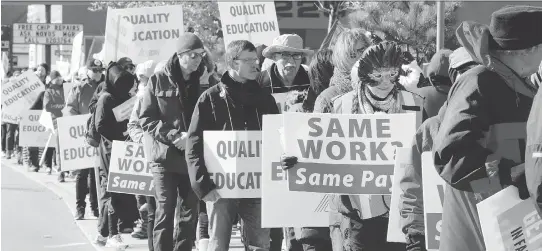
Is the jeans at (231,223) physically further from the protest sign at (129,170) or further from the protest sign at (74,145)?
the protest sign at (74,145)

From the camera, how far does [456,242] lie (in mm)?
4449

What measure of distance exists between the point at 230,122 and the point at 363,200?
58.4 inches

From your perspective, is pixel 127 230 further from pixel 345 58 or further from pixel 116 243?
pixel 345 58

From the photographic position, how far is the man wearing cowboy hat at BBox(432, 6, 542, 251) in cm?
422

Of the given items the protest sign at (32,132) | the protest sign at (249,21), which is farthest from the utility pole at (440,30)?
the protest sign at (32,132)

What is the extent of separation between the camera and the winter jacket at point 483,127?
4219mm

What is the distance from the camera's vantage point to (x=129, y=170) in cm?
984

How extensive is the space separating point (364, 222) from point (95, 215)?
8.22 m

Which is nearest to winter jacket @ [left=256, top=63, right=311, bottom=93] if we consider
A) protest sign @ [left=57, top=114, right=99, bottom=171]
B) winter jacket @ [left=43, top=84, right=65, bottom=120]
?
protest sign @ [left=57, top=114, right=99, bottom=171]

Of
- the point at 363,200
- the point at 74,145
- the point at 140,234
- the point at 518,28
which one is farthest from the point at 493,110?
the point at 74,145

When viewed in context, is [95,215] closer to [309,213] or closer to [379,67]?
[309,213]

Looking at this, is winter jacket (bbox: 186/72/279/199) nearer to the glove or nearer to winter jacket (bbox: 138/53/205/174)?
the glove

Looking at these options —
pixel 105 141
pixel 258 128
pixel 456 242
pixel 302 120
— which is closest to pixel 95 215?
pixel 105 141

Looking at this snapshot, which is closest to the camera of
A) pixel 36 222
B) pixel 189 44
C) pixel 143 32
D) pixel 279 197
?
pixel 279 197
